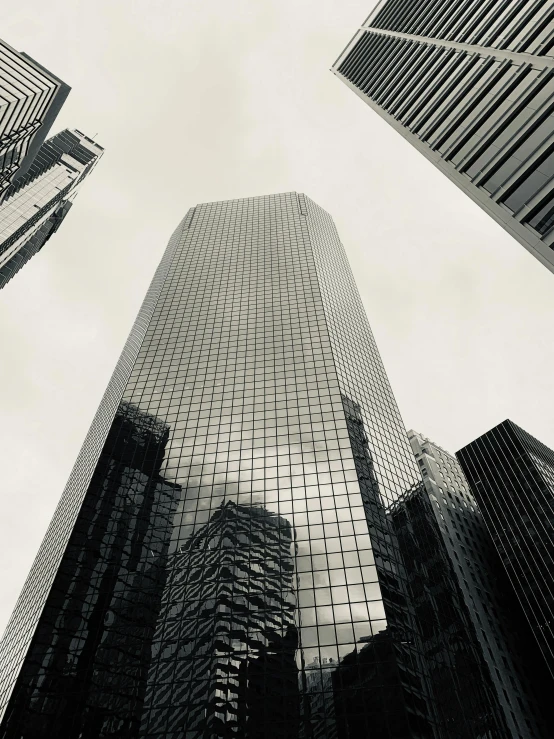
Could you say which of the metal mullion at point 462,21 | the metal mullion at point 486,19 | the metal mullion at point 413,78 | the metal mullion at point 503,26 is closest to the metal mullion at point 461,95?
the metal mullion at point 503,26

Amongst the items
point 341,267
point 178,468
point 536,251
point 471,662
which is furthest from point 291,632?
point 341,267

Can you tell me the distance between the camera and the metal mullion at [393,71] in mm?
50156

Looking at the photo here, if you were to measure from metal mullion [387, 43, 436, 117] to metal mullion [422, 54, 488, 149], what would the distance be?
8708mm

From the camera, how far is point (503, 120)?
3092cm

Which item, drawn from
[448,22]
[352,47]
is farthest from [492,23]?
[352,47]

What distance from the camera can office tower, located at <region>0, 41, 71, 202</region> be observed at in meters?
50.3

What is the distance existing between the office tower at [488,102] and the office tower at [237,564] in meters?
37.1

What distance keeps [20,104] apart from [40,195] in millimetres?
66965

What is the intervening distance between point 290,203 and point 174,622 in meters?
120

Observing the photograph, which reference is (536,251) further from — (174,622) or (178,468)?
(178,468)

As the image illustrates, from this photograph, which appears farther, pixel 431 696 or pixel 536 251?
pixel 431 696

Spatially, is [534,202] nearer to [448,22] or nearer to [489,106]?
[489,106]

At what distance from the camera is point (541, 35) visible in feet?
101

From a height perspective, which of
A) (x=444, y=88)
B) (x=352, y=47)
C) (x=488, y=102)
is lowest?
(x=488, y=102)
